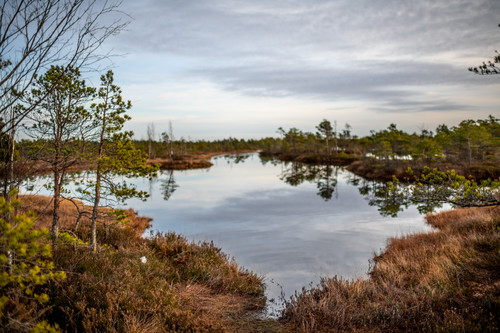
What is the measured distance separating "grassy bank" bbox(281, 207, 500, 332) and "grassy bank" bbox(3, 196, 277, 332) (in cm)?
130

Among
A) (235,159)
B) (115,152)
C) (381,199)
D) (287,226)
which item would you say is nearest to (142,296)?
(115,152)

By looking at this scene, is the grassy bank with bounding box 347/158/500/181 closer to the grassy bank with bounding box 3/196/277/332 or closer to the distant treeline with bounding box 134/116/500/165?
the distant treeline with bounding box 134/116/500/165

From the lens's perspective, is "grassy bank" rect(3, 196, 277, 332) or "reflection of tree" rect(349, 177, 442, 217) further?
"reflection of tree" rect(349, 177, 442, 217)

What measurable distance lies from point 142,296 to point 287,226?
44.9ft

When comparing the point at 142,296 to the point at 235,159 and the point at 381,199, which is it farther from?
the point at 235,159

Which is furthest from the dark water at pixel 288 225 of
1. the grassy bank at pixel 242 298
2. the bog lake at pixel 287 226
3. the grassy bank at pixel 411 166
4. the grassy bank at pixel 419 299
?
the grassy bank at pixel 411 166

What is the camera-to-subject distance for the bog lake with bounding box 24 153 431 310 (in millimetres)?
11788

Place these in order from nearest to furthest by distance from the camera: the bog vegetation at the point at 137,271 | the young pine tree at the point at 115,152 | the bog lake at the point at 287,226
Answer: the bog vegetation at the point at 137,271
the young pine tree at the point at 115,152
the bog lake at the point at 287,226

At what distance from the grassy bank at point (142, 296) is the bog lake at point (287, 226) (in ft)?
5.24

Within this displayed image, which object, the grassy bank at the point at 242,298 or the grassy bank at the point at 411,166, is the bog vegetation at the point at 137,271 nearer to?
the grassy bank at the point at 242,298

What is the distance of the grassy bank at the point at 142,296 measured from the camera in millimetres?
4891

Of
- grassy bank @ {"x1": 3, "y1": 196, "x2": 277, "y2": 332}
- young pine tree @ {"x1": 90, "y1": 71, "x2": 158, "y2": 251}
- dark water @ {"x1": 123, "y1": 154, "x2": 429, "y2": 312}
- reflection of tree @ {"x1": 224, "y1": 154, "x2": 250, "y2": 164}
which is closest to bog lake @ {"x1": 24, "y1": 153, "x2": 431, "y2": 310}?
dark water @ {"x1": 123, "y1": 154, "x2": 429, "y2": 312}

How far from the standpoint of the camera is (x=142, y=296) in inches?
234

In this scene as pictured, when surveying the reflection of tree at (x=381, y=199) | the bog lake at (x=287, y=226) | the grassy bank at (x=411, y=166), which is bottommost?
the bog lake at (x=287, y=226)
